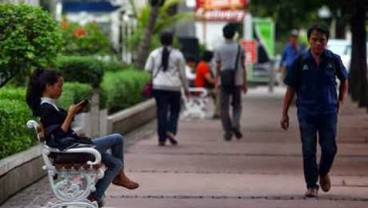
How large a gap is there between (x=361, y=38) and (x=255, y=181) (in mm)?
15279

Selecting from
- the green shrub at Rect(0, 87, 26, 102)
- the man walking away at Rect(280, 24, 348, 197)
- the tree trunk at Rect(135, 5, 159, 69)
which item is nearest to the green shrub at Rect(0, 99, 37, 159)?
the green shrub at Rect(0, 87, 26, 102)

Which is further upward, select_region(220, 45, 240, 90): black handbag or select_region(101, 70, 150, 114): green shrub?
select_region(220, 45, 240, 90): black handbag

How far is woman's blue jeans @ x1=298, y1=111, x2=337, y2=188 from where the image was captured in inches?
410

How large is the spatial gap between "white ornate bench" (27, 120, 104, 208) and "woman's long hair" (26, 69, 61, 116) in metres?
0.18

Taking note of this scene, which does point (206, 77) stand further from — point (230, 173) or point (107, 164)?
point (107, 164)

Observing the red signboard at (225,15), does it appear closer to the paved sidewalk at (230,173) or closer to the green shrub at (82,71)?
the paved sidewalk at (230,173)

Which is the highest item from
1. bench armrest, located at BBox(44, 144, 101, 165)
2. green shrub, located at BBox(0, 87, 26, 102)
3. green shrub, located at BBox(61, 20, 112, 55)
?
bench armrest, located at BBox(44, 144, 101, 165)

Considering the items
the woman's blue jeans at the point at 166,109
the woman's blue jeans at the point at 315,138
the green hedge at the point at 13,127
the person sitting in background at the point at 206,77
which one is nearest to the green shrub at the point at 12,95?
the green hedge at the point at 13,127

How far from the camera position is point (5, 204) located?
1009 centimetres

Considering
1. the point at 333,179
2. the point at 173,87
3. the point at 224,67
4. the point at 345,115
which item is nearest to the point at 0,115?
the point at 333,179

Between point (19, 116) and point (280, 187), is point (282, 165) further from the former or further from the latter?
point (19, 116)

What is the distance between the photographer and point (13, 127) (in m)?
10.7

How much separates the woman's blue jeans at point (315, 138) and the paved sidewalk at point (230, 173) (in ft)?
0.97

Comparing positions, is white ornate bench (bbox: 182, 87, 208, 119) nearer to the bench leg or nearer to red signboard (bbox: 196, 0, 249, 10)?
the bench leg
